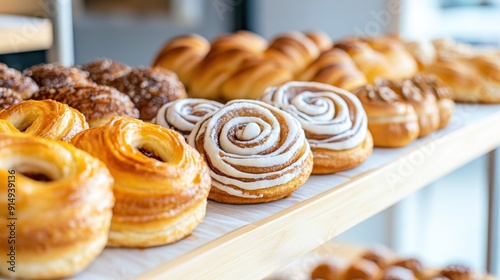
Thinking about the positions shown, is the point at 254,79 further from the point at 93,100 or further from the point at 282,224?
the point at 282,224

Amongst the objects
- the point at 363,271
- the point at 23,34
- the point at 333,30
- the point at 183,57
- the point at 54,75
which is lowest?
the point at 363,271

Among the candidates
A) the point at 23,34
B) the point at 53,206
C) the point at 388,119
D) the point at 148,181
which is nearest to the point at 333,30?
the point at 23,34

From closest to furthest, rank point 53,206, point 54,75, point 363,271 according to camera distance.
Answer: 1. point 53,206
2. point 54,75
3. point 363,271

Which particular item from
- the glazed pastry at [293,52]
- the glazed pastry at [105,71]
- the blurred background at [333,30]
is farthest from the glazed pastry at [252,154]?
the blurred background at [333,30]

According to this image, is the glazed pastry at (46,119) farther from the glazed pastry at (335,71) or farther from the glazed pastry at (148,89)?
the glazed pastry at (335,71)

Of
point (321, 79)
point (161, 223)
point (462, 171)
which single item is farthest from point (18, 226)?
point (462, 171)

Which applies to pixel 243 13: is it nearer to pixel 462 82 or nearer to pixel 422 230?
pixel 422 230

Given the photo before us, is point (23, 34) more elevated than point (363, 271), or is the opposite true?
point (23, 34)
